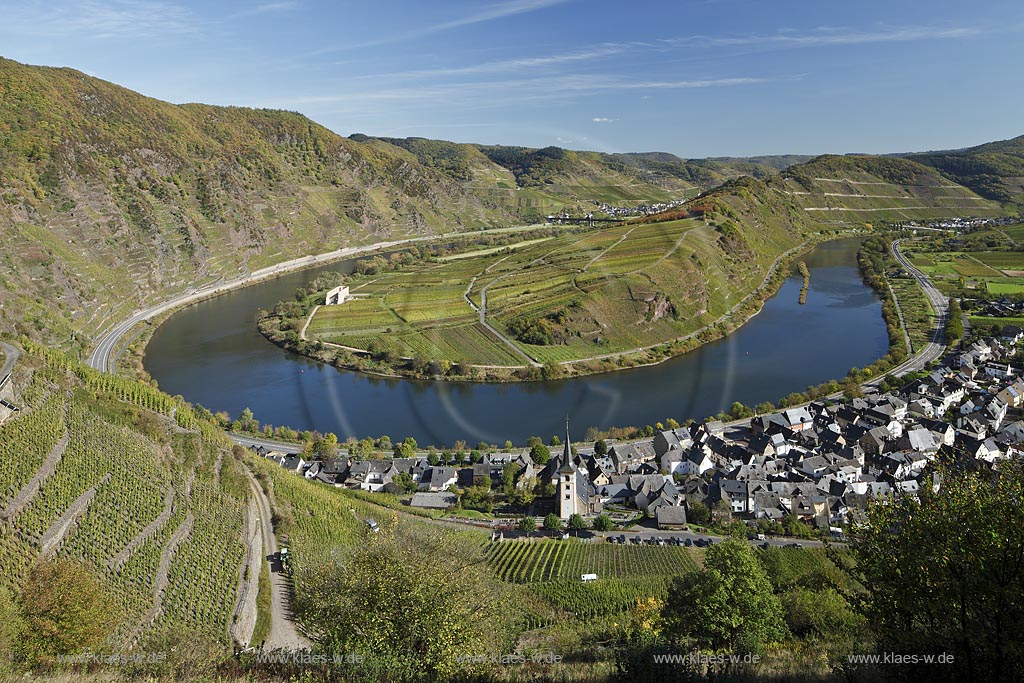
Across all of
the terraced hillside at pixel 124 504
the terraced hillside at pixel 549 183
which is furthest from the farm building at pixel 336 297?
the terraced hillside at pixel 549 183

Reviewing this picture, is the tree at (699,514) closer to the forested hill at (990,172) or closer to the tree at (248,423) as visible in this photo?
the tree at (248,423)

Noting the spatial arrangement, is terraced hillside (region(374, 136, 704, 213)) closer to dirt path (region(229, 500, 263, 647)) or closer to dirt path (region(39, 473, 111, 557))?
dirt path (region(229, 500, 263, 647))

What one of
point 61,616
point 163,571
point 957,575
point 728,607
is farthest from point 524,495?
point 957,575

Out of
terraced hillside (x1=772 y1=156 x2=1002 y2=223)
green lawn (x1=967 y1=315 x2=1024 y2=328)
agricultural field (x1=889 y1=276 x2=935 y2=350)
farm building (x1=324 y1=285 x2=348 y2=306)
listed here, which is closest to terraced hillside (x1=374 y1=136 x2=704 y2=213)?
terraced hillside (x1=772 y1=156 x2=1002 y2=223)

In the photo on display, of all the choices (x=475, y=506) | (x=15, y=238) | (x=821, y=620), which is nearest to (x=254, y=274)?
(x=15, y=238)

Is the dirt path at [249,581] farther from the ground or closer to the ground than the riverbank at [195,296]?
closer to the ground
